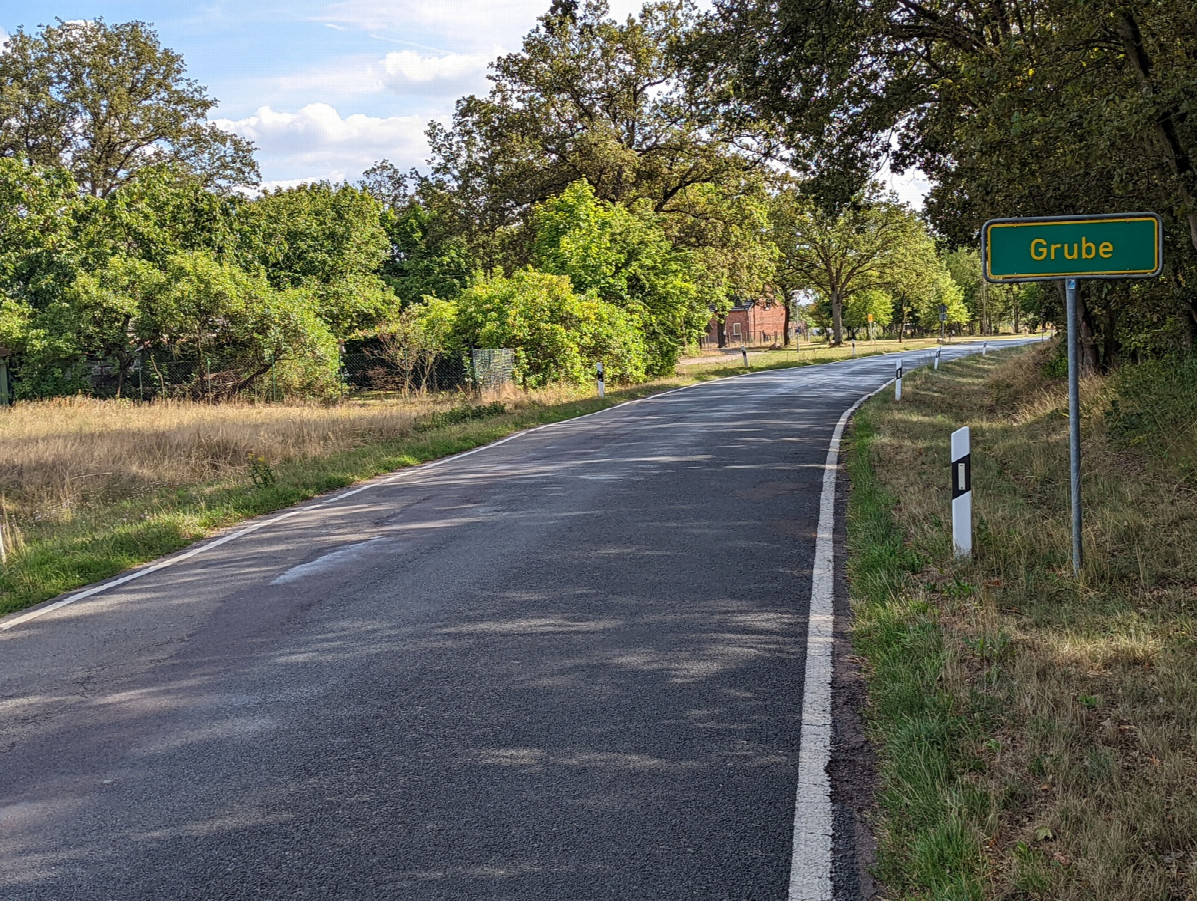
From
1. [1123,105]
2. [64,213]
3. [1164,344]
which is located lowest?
[1164,344]

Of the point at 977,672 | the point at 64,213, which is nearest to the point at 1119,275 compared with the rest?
the point at 977,672

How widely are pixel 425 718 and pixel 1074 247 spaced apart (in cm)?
498

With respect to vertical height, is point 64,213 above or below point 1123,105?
above

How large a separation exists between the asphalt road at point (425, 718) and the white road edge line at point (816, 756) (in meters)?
0.07

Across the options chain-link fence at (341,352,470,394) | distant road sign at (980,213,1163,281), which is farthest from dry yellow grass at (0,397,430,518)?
distant road sign at (980,213,1163,281)

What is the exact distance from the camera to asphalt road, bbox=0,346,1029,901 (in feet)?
11.1

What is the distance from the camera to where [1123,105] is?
9.02 metres

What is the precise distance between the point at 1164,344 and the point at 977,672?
12201mm

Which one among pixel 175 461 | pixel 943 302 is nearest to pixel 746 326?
pixel 943 302

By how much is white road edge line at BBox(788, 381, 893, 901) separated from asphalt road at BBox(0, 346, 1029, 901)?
0.22ft

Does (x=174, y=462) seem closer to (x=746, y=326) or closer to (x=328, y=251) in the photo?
(x=328, y=251)

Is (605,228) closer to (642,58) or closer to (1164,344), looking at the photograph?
(642,58)

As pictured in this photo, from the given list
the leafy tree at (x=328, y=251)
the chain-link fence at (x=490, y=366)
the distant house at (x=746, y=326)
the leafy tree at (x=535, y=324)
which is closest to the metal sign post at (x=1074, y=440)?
the chain-link fence at (x=490, y=366)

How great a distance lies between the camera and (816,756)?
4.12 m
